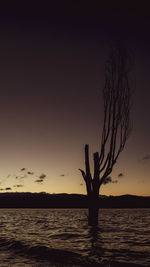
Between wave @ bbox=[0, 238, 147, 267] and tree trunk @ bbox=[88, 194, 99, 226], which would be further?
tree trunk @ bbox=[88, 194, 99, 226]

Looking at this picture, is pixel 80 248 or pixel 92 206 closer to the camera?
pixel 80 248

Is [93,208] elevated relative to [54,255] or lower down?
elevated

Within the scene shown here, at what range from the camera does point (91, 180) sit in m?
19.8

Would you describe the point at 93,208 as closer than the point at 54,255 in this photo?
No

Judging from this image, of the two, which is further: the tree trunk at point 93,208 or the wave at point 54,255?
the tree trunk at point 93,208

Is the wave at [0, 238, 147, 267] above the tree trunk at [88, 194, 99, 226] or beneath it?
beneath

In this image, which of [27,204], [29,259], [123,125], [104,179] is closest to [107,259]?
[29,259]

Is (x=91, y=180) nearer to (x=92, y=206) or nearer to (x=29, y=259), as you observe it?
(x=92, y=206)

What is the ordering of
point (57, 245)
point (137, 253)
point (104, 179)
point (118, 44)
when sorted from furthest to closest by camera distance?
point (118, 44) < point (104, 179) < point (57, 245) < point (137, 253)

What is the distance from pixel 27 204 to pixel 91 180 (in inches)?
7393

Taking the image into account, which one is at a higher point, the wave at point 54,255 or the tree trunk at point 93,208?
the tree trunk at point 93,208

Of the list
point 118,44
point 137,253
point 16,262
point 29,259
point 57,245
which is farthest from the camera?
point 118,44

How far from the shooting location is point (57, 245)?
14203mm

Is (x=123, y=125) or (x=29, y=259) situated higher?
(x=123, y=125)
